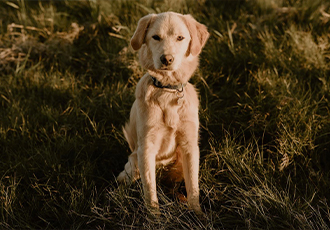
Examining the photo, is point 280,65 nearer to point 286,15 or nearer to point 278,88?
point 278,88

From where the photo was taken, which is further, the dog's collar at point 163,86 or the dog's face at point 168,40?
the dog's collar at point 163,86

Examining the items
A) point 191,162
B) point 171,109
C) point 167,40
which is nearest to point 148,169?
point 191,162

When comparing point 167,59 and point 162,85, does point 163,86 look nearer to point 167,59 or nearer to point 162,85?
point 162,85

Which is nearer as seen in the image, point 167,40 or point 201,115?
point 167,40

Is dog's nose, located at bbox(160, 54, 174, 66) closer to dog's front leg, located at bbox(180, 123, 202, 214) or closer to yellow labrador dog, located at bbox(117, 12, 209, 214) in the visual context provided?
yellow labrador dog, located at bbox(117, 12, 209, 214)

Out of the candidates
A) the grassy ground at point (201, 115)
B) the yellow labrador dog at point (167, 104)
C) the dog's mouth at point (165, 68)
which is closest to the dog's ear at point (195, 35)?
the yellow labrador dog at point (167, 104)

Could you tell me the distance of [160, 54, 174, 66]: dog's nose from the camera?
219cm

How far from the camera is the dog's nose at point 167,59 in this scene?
7.17ft

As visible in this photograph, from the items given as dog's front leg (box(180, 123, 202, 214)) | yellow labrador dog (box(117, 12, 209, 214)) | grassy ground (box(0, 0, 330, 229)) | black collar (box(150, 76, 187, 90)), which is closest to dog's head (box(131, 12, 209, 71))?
yellow labrador dog (box(117, 12, 209, 214))

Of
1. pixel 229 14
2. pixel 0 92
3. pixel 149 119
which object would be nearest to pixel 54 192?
A: pixel 149 119

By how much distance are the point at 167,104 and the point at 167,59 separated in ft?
1.32

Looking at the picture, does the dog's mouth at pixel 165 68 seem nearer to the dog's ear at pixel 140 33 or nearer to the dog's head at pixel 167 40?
the dog's head at pixel 167 40

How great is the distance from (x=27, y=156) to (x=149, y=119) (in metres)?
1.47

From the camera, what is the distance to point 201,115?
3.28 metres
